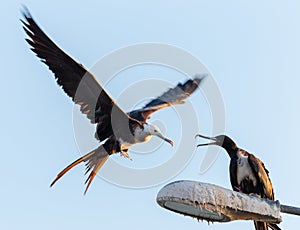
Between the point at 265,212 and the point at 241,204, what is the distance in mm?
379

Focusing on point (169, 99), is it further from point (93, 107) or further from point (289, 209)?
point (289, 209)

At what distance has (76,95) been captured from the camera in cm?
1140

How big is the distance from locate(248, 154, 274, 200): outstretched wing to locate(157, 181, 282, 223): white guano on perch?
181 cm

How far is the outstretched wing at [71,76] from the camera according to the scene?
10.9m

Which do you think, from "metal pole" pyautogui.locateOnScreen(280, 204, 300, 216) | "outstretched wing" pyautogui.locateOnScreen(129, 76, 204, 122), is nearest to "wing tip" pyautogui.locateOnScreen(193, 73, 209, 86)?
"outstretched wing" pyautogui.locateOnScreen(129, 76, 204, 122)

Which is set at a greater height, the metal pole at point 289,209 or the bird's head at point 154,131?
the bird's head at point 154,131

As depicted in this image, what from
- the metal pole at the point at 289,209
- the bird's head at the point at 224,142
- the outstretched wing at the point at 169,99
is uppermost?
the outstretched wing at the point at 169,99

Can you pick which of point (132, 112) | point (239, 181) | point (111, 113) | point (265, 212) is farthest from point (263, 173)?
point (132, 112)

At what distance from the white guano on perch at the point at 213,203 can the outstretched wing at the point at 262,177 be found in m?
1.81

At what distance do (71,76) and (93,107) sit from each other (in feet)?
2.53

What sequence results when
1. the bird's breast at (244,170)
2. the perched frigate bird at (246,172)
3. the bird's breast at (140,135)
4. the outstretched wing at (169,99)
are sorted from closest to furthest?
the perched frigate bird at (246,172)
the bird's breast at (244,170)
the bird's breast at (140,135)
the outstretched wing at (169,99)

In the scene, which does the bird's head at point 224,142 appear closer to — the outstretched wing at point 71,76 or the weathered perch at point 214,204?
the outstretched wing at point 71,76

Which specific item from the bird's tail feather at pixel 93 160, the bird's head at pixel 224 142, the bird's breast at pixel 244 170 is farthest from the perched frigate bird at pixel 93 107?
the bird's breast at pixel 244 170

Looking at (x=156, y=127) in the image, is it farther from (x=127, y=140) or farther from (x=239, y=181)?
(x=239, y=181)
